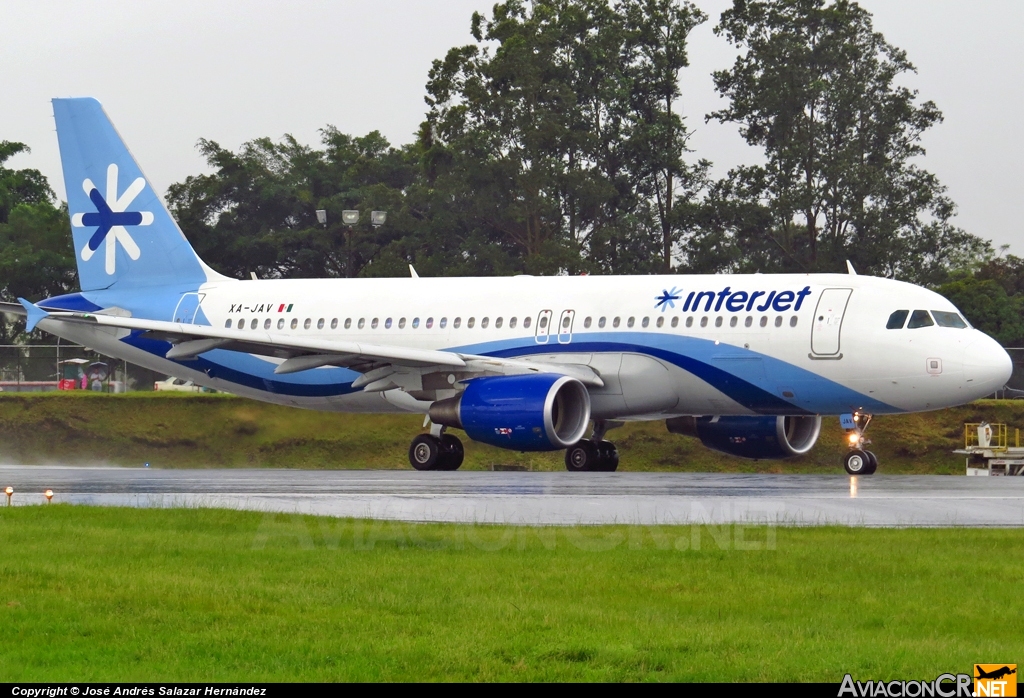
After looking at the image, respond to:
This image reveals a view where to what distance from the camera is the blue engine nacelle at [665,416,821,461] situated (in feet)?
91.4

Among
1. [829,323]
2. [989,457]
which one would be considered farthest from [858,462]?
[989,457]

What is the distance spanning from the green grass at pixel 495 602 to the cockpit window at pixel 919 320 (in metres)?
11.3

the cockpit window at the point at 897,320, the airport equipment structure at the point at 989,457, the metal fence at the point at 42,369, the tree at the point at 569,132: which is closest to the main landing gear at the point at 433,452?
the cockpit window at the point at 897,320

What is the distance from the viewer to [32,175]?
86.7 metres

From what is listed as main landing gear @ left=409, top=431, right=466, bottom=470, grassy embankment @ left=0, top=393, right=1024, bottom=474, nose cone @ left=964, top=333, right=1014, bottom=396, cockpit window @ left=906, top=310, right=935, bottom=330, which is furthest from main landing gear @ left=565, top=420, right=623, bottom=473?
nose cone @ left=964, top=333, right=1014, bottom=396

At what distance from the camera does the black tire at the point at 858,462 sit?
25062mm

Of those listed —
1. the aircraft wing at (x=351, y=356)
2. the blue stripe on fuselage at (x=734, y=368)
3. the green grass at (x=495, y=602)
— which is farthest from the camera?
the aircraft wing at (x=351, y=356)

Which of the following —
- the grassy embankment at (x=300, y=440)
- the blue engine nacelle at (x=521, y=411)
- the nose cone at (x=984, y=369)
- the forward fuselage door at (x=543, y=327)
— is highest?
the forward fuselage door at (x=543, y=327)

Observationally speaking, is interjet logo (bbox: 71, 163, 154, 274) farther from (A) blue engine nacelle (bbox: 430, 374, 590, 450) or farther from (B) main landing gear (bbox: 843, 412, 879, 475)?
(B) main landing gear (bbox: 843, 412, 879, 475)

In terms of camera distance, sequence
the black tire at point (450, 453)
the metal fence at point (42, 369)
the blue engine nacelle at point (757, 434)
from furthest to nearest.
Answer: the metal fence at point (42, 369)
the blue engine nacelle at point (757, 434)
the black tire at point (450, 453)

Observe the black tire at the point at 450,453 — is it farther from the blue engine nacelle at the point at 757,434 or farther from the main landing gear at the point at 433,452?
the blue engine nacelle at the point at 757,434

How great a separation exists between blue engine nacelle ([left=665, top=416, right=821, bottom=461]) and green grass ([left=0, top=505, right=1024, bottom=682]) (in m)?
14.1

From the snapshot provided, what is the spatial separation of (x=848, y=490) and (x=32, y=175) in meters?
75.3

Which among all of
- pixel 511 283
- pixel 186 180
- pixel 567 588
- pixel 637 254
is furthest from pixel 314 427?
pixel 186 180
